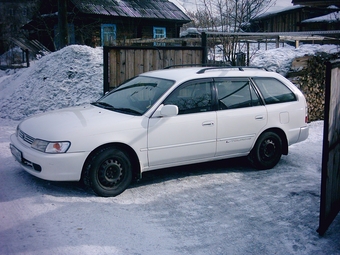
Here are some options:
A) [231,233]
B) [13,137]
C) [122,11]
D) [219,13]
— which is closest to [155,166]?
[231,233]

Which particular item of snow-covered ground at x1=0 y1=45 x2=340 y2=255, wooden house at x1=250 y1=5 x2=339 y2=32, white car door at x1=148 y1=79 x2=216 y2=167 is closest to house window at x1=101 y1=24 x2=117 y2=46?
wooden house at x1=250 y1=5 x2=339 y2=32

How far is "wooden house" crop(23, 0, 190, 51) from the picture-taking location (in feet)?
74.2

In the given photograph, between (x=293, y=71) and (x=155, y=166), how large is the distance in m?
6.75

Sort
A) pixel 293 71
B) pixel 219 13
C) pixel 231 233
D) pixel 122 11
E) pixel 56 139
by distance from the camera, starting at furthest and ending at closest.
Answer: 1. pixel 122 11
2. pixel 219 13
3. pixel 293 71
4. pixel 56 139
5. pixel 231 233

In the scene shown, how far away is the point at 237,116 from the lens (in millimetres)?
6719

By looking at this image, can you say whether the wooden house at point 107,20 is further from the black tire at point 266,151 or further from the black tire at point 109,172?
the black tire at point 109,172

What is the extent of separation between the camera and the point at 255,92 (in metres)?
7.04

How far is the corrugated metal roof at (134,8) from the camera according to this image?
22688 mm

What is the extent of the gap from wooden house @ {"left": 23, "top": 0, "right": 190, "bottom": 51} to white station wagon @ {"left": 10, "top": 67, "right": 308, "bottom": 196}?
14.6 m

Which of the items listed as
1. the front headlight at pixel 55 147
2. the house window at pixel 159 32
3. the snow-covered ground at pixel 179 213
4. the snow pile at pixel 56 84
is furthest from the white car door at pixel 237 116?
the house window at pixel 159 32

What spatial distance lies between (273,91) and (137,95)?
2.37 m

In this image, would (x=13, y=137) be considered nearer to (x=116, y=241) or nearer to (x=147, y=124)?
(x=147, y=124)

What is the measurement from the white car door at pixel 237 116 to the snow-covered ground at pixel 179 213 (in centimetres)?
53

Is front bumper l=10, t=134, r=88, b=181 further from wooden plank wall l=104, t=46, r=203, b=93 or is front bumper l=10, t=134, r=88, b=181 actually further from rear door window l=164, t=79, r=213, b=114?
wooden plank wall l=104, t=46, r=203, b=93
